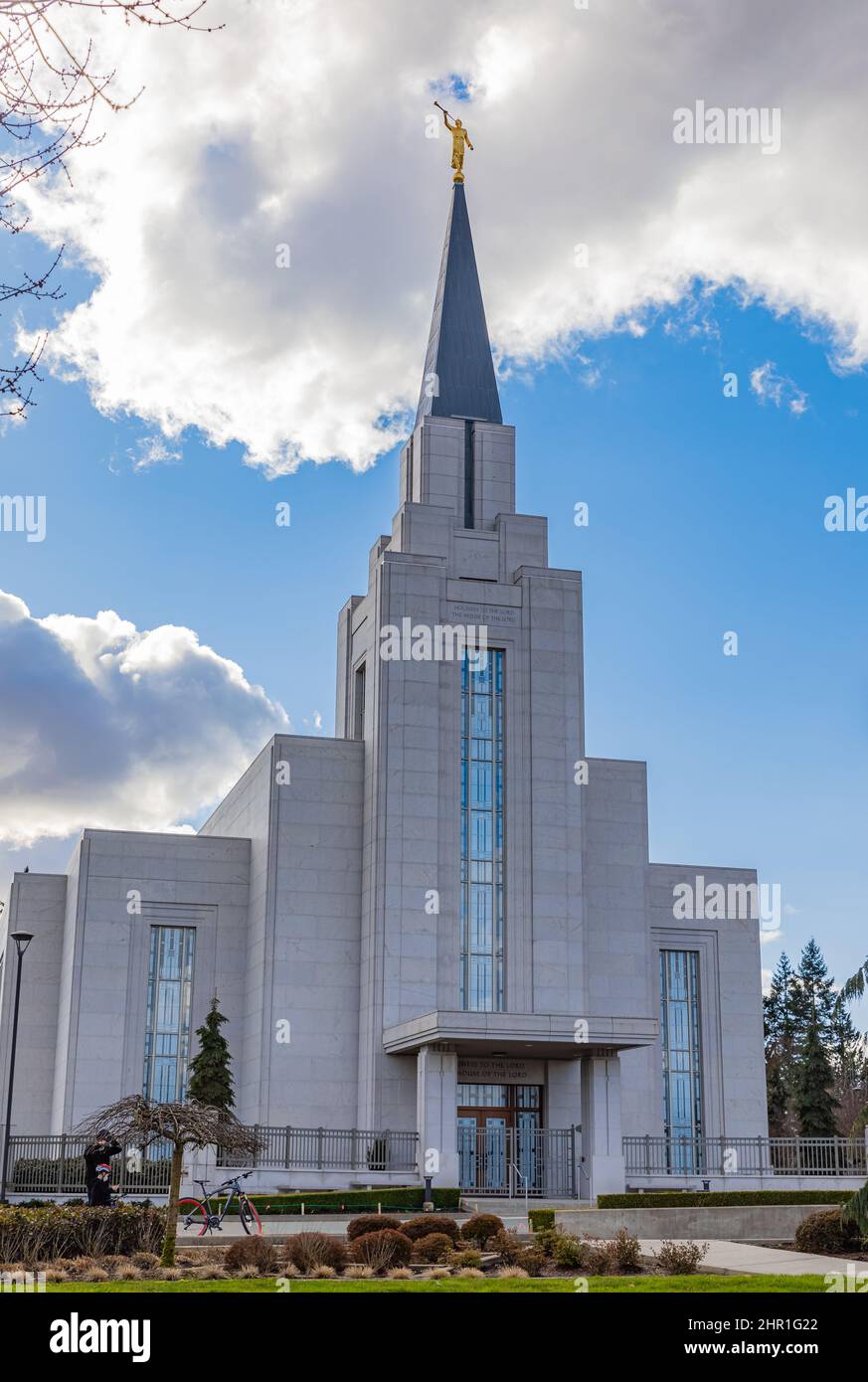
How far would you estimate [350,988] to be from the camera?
41.6 m

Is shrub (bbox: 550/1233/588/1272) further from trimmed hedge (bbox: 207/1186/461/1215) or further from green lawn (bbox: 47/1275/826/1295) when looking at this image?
trimmed hedge (bbox: 207/1186/461/1215)

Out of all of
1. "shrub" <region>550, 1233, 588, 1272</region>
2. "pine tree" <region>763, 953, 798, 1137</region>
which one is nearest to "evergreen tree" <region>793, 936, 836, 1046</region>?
"pine tree" <region>763, 953, 798, 1137</region>

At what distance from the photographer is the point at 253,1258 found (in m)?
17.5

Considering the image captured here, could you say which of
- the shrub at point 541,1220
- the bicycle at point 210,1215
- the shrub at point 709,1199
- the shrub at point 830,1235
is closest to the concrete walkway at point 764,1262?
the shrub at point 830,1235

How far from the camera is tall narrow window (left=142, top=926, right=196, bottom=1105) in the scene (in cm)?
4278

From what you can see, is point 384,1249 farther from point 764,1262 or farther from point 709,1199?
point 709,1199

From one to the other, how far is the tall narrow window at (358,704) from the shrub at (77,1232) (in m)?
26.2

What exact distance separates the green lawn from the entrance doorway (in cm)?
2103

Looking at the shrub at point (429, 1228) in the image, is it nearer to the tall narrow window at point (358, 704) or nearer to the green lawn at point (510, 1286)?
the green lawn at point (510, 1286)

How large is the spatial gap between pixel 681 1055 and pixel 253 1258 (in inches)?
1170

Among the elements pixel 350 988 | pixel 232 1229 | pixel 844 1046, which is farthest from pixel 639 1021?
pixel 844 1046
